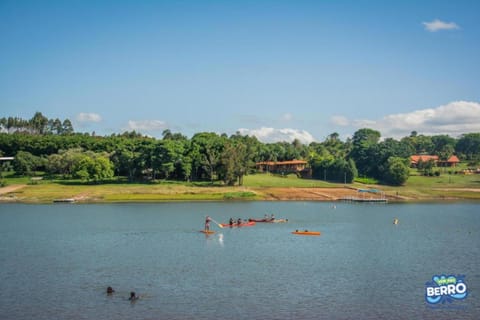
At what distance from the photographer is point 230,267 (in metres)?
47.6

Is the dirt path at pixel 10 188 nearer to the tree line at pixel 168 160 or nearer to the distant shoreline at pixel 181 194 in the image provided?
the distant shoreline at pixel 181 194

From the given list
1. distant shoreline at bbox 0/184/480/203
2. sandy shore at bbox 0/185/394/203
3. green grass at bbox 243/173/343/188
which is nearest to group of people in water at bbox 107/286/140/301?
distant shoreline at bbox 0/184/480/203

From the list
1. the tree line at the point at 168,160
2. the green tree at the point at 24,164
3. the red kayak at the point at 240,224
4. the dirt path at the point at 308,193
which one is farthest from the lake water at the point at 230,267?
the green tree at the point at 24,164

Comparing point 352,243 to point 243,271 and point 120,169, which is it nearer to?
point 243,271

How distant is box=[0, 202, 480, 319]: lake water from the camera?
3538 centimetres

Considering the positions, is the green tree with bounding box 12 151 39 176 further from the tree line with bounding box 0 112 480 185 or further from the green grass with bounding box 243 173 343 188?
the green grass with bounding box 243 173 343 188

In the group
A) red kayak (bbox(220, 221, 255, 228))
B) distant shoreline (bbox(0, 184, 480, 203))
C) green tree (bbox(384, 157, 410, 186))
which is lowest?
red kayak (bbox(220, 221, 255, 228))

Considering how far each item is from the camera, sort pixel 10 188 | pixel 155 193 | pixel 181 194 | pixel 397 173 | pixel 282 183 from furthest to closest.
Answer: pixel 397 173 → pixel 282 183 → pixel 10 188 → pixel 155 193 → pixel 181 194

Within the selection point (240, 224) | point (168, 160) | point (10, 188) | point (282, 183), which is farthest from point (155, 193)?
point (240, 224)

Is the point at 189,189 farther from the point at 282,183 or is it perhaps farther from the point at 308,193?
the point at 282,183

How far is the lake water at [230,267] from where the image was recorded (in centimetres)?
3538

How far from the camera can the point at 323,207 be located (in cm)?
10312

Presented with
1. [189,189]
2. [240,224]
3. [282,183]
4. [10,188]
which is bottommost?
[240,224]

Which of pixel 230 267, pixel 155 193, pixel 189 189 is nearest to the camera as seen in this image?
pixel 230 267
